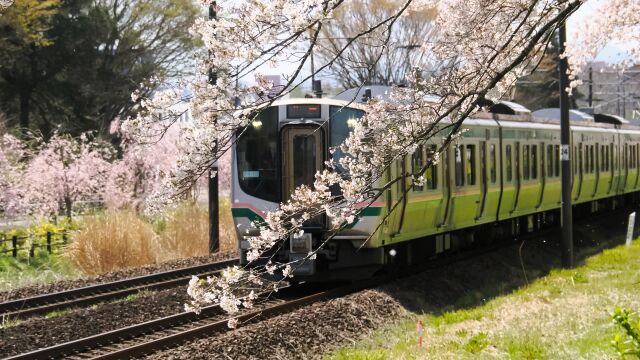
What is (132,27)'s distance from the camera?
37219 mm

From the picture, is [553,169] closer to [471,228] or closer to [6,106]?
[471,228]

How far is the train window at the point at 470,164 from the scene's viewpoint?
14625 mm

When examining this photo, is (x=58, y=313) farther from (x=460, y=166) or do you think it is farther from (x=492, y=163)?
(x=492, y=163)

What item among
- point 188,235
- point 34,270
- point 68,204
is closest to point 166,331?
point 34,270

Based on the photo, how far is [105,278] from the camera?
549 inches

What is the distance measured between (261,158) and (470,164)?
13.9ft

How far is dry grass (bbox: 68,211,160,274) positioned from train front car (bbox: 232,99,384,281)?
4143 mm

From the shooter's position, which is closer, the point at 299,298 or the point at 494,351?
the point at 494,351

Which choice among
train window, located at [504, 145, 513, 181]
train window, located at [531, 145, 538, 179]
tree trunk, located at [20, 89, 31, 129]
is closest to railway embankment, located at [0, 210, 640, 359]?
train window, located at [504, 145, 513, 181]

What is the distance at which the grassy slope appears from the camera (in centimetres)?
779

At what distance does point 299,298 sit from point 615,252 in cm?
714

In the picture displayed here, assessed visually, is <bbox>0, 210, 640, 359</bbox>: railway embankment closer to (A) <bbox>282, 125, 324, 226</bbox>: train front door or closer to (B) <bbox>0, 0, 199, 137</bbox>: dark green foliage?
(A) <bbox>282, 125, 324, 226</bbox>: train front door

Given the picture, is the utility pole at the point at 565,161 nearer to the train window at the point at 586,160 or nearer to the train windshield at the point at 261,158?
the train windshield at the point at 261,158

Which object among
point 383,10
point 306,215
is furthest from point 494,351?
point 383,10
